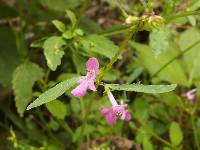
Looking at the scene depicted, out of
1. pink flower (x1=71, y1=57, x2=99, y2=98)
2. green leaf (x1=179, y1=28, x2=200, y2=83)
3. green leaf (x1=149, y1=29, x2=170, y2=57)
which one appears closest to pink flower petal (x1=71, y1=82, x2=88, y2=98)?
pink flower (x1=71, y1=57, x2=99, y2=98)

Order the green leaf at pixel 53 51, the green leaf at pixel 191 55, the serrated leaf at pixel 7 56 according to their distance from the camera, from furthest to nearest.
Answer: the green leaf at pixel 191 55
the serrated leaf at pixel 7 56
the green leaf at pixel 53 51

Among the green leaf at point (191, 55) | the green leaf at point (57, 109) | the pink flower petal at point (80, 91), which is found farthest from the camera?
the green leaf at point (191, 55)

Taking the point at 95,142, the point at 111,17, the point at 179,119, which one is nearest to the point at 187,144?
the point at 179,119

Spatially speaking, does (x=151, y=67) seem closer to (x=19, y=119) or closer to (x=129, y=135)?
(x=129, y=135)

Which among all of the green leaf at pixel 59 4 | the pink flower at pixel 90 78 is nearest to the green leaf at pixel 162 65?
the green leaf at pixel 59 4

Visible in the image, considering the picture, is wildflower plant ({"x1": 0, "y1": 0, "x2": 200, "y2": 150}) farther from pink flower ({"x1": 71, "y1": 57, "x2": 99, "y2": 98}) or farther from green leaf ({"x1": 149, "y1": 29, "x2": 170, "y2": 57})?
pink flower ({"x1": 71, "y1": 57, "x2": 99, "y2": 98})

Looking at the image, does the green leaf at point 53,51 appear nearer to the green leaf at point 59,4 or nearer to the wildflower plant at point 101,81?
the wildflower plant at point 101,81
